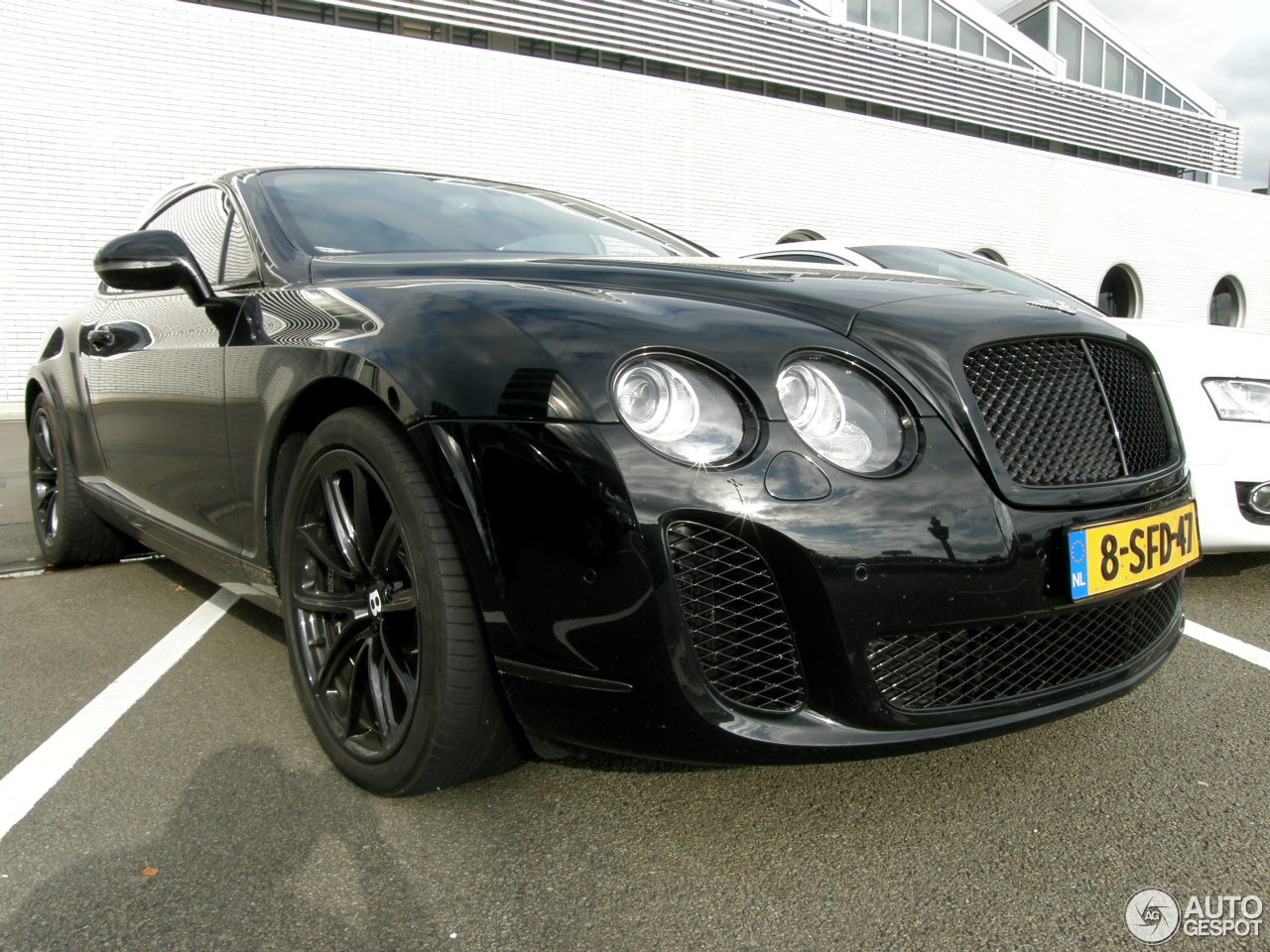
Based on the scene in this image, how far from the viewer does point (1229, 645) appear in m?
2.96

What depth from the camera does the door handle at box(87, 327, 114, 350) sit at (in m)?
3.31

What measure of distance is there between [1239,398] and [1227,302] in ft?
82.5

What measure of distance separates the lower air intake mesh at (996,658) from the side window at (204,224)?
7.21ft

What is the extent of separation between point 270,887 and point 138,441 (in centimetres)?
184

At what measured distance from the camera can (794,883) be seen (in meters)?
1.68

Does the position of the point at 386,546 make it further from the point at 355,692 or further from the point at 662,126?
the point at 662,126

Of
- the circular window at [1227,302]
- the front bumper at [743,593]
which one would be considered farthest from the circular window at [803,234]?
the front bumper at [743,593]

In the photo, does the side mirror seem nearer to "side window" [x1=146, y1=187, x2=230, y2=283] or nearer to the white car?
"side window" [x1=146, y1=187, x2=230, y2=283]

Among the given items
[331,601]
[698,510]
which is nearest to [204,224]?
[331,601]

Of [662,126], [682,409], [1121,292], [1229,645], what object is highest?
[662,126]

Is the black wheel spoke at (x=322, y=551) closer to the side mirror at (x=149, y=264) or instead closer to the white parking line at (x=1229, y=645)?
the side mirror at (x=149, y=264)

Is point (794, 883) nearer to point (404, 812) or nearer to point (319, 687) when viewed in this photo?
point (404, 812)

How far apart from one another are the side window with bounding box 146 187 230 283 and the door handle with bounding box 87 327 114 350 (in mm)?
406

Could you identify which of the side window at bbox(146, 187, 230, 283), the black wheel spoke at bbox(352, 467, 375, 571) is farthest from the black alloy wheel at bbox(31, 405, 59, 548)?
the black wheel spoke at bbox(352, 467, 375, 571)
